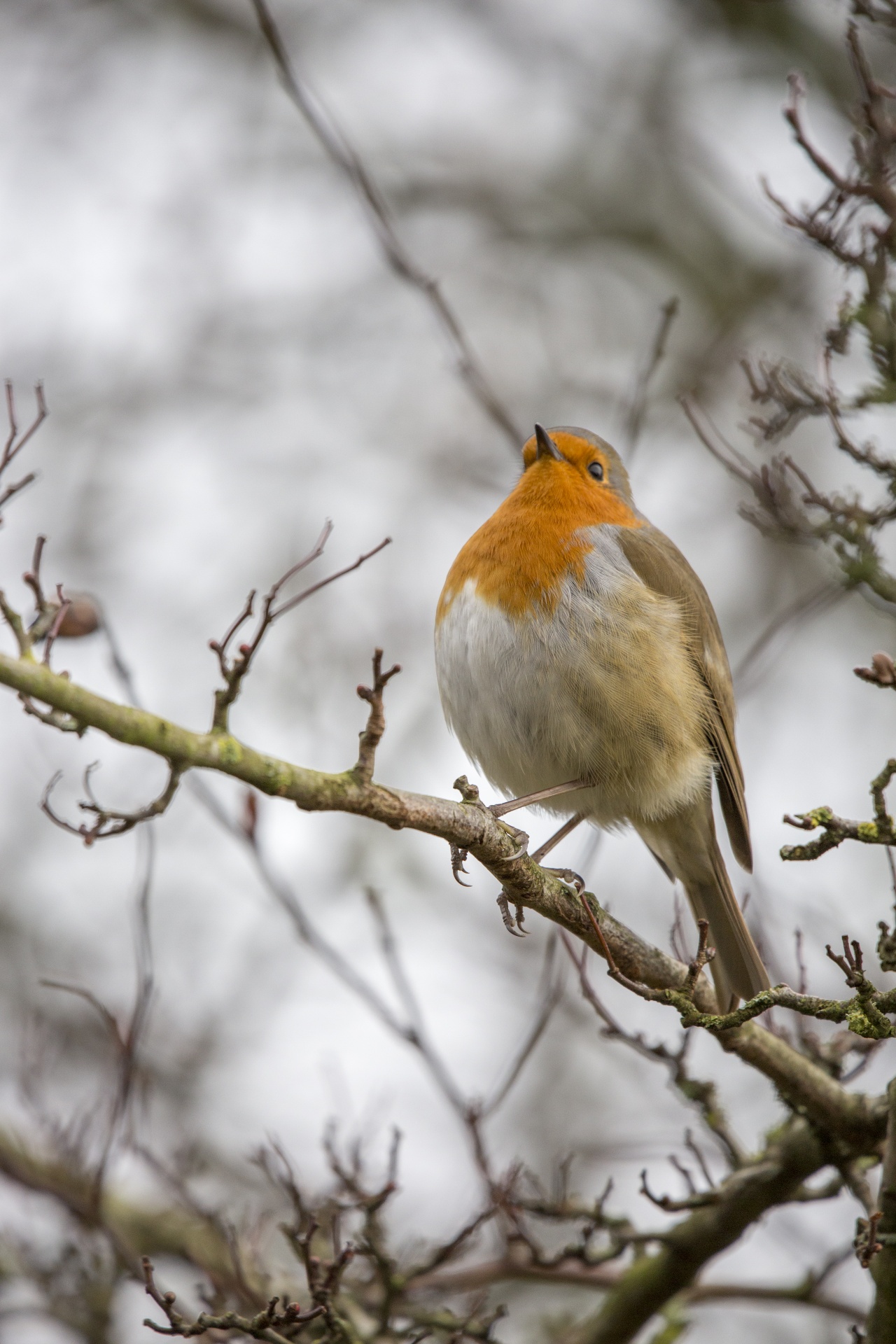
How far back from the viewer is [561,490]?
3949 millimetres

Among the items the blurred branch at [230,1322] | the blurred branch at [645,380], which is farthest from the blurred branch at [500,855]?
the blurred branch at [645,380]

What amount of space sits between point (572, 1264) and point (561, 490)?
2.33 m

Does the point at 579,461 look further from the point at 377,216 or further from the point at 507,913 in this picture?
the point at 507,913

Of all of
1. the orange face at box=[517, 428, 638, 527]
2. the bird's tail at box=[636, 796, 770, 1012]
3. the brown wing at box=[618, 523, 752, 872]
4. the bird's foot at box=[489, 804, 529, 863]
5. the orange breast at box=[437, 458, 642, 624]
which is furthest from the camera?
the orange face at box=[517, 428, 638, 527]

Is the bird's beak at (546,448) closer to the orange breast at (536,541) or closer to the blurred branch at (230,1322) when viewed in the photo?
the orange breast at (536,541)

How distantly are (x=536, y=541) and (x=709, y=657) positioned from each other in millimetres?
746

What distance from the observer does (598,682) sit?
11.2ft

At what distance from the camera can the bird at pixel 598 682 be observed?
344 centimetres

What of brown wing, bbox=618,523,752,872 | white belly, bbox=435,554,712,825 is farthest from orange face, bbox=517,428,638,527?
white belly, bbox=435,554,712,825

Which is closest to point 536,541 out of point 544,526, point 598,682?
point 544,526

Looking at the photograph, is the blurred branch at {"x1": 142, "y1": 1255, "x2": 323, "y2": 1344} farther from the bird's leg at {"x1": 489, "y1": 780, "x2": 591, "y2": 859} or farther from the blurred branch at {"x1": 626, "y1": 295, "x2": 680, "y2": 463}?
the blurred branch at {"x1": 626, "y1": 295, "x2": 680, "y2": 463}

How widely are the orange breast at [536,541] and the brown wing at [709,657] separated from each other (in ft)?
0.56

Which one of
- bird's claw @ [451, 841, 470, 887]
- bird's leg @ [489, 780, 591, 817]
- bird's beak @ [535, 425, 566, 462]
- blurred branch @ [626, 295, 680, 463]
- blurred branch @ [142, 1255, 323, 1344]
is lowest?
blurred branch @ [142, 1255, 323, 1344]

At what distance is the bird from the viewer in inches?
135
